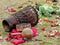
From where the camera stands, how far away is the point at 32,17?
6047 millimetres

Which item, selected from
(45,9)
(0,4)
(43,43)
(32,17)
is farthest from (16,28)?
(0,4)

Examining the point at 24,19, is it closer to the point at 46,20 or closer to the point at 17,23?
the point at 17,23

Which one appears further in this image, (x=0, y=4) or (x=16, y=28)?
(x=0, y=4)


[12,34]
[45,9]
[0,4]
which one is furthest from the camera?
[0,4]

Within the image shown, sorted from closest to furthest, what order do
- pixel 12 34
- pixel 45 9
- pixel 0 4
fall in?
pixel 12 34
pixel 45 9
pixel 0 4

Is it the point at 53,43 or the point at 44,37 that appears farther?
the point at 44,37

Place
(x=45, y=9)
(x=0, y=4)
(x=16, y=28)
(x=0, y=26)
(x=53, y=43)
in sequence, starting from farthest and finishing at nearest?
(x=0, y=4) → (x=45, y=9) → (x=0, y=26) → (x=16, y=28) → (x=53, y=43)

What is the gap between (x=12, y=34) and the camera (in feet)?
17.5

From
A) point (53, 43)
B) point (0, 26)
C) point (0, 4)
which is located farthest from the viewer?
point (0, 4)

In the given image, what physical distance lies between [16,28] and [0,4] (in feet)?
11.4

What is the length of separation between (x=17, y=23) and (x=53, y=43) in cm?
118

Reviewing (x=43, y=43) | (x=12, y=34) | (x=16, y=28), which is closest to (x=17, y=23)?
(x=16, y=28)

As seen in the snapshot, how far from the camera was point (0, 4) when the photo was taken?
9.02m

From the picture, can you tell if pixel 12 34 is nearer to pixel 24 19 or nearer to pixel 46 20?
pixel 24 19
